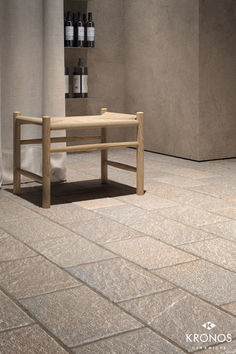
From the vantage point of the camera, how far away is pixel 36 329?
1.50 m

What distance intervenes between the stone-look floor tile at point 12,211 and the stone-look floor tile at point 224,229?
855mm

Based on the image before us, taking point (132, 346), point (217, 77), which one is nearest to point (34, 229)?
point (132, 346)

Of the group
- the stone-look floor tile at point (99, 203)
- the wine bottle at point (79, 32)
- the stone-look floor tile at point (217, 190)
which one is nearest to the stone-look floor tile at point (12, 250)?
the stone-look floor tile at point (99, 203)

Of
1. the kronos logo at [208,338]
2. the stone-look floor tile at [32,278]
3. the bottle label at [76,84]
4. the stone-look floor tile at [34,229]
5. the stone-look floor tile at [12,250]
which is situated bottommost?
the kronos logo at [208,338]

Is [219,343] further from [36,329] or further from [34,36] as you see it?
[34,36]

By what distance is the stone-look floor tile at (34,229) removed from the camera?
7.78ft

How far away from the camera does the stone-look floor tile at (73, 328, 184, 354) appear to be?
1.38 m

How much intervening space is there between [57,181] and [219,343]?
7.77 ft

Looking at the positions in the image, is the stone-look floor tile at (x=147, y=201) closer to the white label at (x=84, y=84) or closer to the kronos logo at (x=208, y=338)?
the kronos logo at (x=208, y=338)

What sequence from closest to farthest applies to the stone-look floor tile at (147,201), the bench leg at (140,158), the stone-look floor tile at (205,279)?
the stone-look floor tile at (205,279), the stone-look floor tile at (147,201), the bench leg at (140,158)

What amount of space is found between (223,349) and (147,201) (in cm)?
171

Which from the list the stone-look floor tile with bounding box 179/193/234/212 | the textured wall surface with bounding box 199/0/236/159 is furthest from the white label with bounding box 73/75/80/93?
the stone-look floor tile with bounding box 179/193/234/212

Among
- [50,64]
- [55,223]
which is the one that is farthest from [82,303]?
[50,64]

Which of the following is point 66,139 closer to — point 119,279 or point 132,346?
point 119,279
